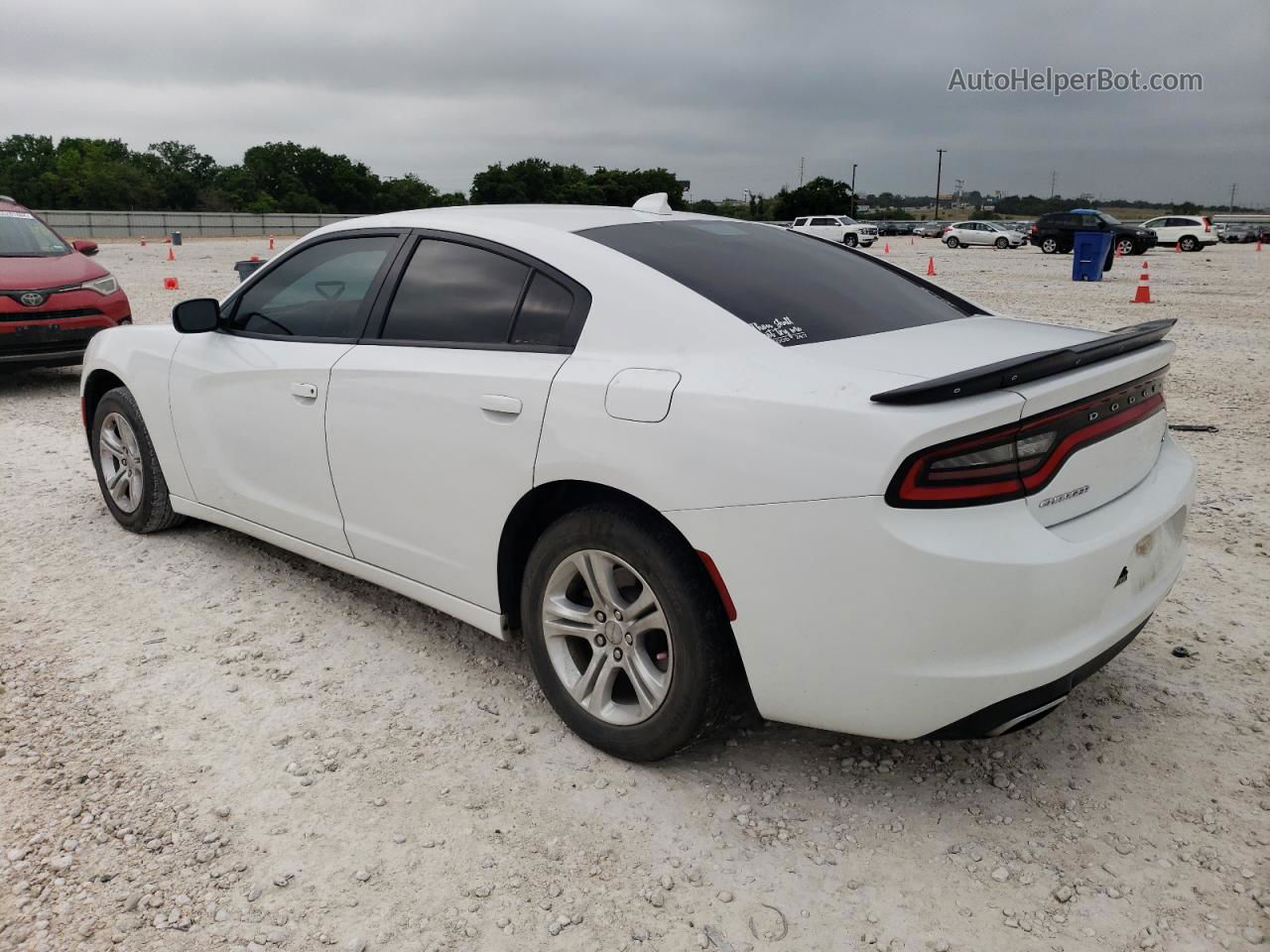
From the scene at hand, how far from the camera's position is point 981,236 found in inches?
1698

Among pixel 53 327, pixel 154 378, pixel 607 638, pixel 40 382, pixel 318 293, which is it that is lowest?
pixel 40 382

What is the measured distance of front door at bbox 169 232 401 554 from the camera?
3.71 meters

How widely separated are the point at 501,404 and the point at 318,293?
137 centimetres

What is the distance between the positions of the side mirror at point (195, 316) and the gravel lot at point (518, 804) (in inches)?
44.1

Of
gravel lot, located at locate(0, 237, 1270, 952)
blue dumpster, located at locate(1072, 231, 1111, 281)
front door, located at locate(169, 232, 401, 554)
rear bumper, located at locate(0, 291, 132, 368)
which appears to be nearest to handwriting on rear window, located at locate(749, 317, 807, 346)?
gravel lot, located at locate(0, 237, 1270, 952)

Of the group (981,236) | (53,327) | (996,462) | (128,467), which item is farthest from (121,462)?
(981,236)

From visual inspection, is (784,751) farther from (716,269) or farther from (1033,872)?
(716,269)

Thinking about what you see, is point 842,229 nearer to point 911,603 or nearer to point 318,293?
point 318,293

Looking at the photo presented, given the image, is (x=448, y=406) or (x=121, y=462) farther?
(x=121, y=462)

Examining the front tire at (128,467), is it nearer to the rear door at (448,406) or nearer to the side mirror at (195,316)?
the side mirror at (195,316)

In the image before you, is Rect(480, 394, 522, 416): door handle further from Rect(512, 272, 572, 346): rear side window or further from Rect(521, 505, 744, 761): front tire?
Rect(521, 505, 744, 761): front tire

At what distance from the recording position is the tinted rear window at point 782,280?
2.91m

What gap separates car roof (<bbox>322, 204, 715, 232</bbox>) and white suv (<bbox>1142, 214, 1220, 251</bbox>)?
40.6 metres

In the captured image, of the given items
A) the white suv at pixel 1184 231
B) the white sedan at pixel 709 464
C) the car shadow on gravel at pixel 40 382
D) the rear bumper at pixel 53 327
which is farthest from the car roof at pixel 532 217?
the white suv at pixel 1184 231
